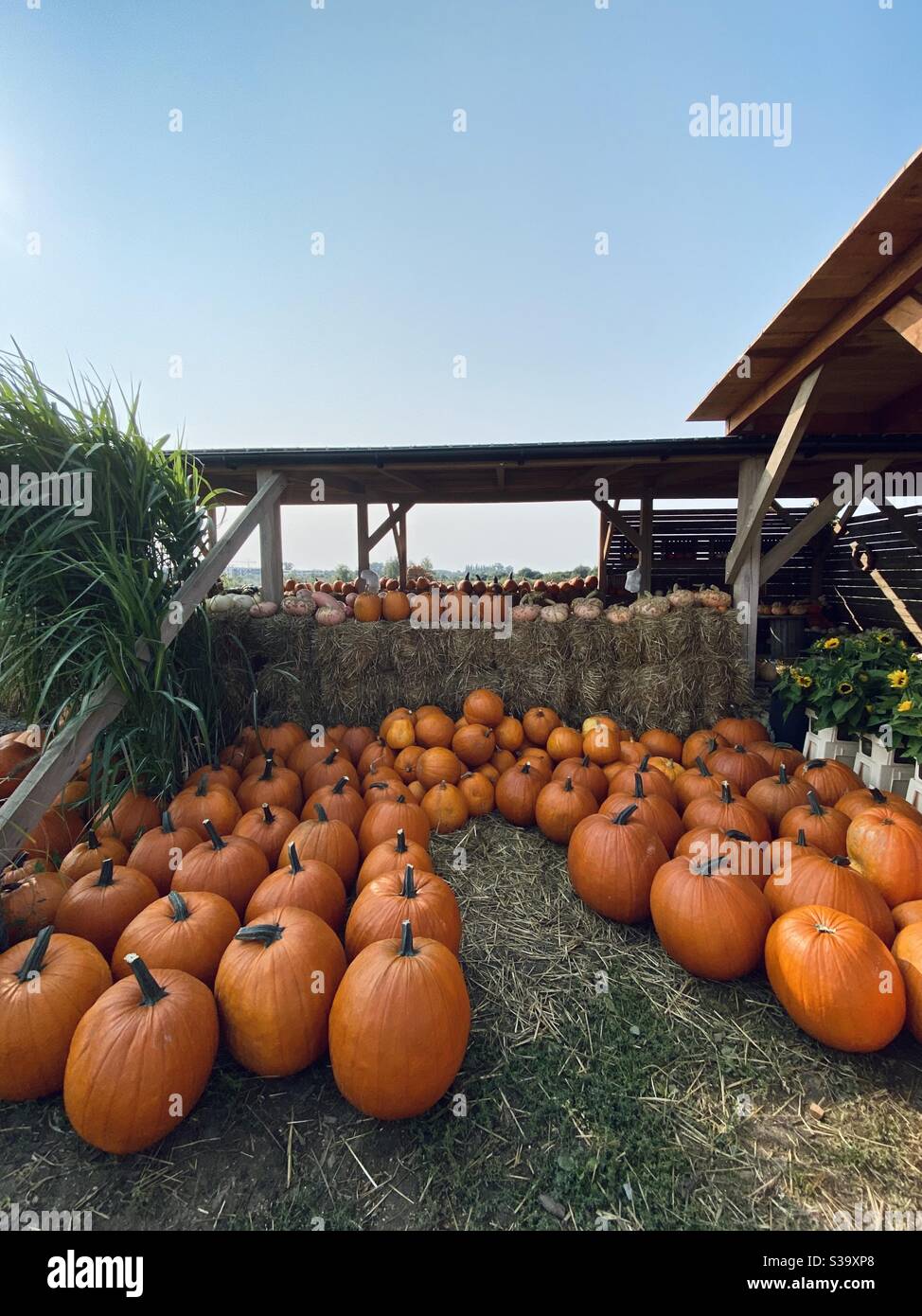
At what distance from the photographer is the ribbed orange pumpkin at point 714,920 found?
1875 millimetres

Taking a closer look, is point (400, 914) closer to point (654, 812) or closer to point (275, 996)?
point (275, 996)

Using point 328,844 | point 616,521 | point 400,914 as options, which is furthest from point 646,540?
point 400,914

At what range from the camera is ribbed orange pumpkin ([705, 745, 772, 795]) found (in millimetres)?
3078

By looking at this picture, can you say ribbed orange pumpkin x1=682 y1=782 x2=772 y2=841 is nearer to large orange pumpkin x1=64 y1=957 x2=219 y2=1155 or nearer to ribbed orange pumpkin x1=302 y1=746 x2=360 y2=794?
ribbed orange pumpkin x1=302 y1=746 x2=360 y2=794

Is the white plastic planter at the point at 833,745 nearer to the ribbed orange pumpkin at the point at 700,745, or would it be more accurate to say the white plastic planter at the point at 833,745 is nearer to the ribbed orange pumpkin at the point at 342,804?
the ribbed orange pumpkin at the point at 700,745

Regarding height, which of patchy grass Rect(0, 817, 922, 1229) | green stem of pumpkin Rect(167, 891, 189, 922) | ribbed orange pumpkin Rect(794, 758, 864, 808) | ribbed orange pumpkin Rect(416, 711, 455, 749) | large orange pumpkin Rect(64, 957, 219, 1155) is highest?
ribbed orange pumpkin Rect(416, 711, 455, 749)

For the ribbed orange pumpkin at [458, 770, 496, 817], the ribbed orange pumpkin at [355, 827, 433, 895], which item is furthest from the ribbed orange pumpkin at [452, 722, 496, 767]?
the ribbed orange pumpkin at [355, 827, 433, 895]

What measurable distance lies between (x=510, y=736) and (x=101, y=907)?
250cm

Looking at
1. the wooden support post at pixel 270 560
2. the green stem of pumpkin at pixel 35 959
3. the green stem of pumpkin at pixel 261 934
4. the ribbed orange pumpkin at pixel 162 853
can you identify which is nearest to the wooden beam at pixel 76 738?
the ribbed orange pumpkin at pixel 162 853

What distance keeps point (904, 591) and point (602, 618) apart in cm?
557

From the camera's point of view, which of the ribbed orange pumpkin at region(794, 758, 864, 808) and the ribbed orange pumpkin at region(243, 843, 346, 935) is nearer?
the ribbed orange pumpkin at region(243, 843, 346, 935)

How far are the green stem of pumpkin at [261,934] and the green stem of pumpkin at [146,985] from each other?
0.23 meters

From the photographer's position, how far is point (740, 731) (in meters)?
3.81

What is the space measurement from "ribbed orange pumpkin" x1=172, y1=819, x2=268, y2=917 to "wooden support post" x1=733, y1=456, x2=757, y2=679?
3962mm
